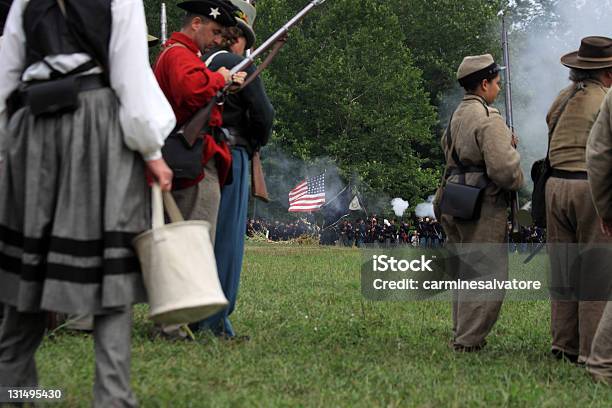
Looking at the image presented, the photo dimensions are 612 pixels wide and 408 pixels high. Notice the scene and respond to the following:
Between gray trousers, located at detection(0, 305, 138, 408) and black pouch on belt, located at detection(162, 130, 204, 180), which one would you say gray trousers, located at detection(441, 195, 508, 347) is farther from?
gray trousers, located at detection(0, 305, 138, 408)

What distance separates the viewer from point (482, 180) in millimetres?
5988

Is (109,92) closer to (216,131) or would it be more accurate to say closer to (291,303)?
(216,131)

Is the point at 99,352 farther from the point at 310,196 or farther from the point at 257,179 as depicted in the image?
the point at 310,196

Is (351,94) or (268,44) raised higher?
(268,44)

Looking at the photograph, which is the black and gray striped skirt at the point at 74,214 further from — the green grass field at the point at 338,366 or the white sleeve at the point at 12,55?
the green grass field at the point at 338,366

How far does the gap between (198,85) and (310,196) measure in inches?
1054

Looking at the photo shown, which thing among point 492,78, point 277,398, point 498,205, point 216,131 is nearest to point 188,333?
point 216,131

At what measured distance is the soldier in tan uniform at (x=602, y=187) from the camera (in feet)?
15.9

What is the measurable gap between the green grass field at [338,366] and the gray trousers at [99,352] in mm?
383

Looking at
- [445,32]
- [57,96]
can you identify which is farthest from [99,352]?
[445,32]

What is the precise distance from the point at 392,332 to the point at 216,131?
196cm

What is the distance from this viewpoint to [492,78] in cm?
629

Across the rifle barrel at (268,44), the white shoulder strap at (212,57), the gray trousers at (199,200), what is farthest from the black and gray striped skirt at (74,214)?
the white shoulder strap at (212,57)

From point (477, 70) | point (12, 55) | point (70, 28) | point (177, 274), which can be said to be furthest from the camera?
point (477, 70)
